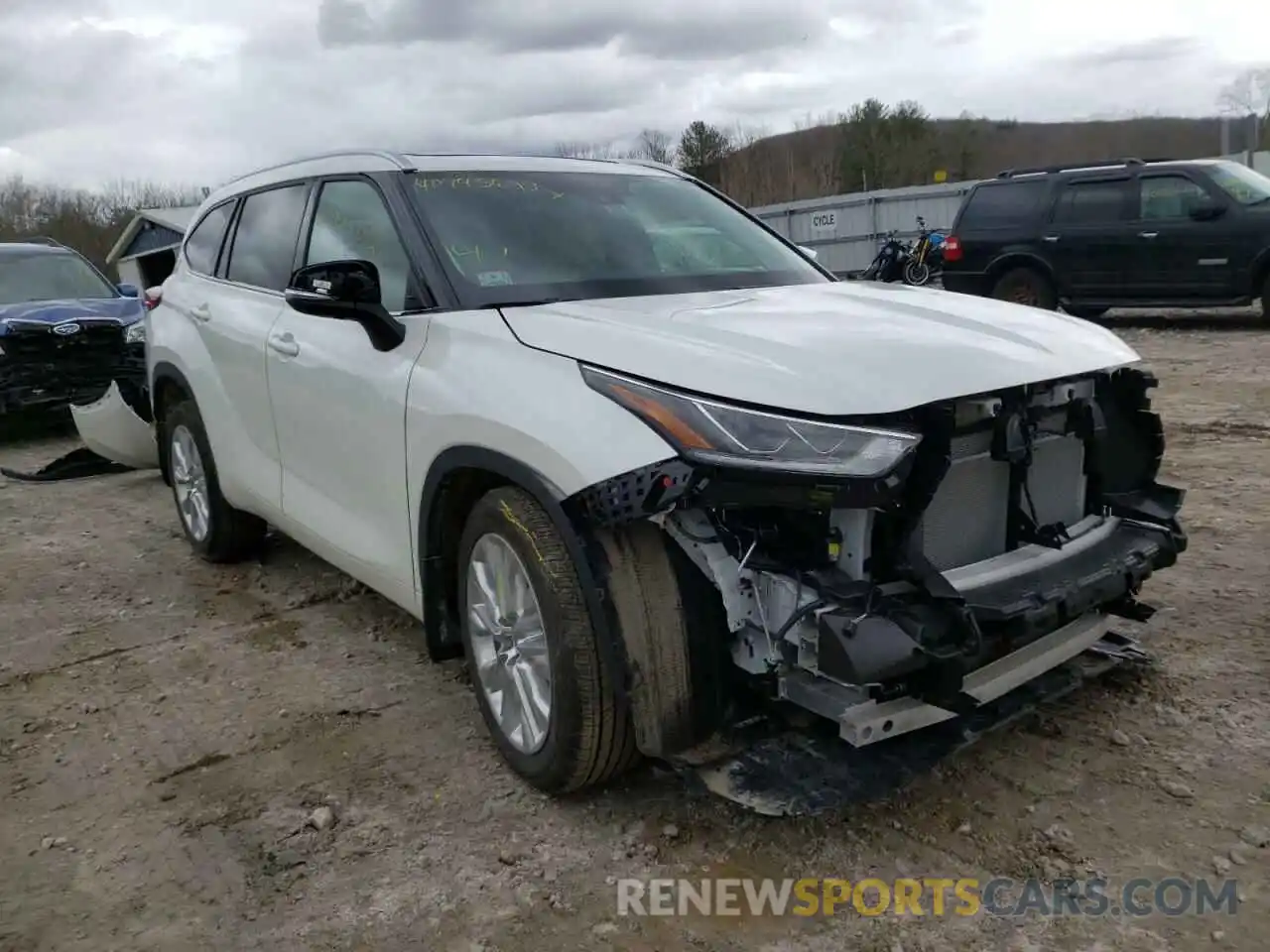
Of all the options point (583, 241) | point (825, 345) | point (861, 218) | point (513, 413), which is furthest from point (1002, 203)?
point (513, 413)

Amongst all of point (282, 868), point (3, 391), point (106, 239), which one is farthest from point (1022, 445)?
point (106, 239)

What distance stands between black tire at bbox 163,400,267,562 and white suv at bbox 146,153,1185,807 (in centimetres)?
125

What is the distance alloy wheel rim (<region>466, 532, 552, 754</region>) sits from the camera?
2.86 meters

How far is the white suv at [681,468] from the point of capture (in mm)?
2434

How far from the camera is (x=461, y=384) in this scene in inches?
117

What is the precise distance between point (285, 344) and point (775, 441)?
230 centimetres

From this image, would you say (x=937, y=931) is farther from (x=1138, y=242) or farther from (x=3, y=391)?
(x=1138, y=242)

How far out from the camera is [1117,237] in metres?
12.2

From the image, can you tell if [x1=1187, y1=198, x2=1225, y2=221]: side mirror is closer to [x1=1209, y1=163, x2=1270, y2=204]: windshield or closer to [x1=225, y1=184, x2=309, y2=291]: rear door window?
[x1=1209, y1=163, x2=1270, y2=204]: windshield

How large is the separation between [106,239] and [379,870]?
42.8m

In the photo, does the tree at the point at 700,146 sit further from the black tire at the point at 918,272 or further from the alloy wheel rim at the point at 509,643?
the alloy wheel rim at the point at 509,643

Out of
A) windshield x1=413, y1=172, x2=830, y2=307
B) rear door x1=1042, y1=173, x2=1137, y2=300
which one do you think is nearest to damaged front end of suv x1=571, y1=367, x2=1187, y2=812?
windshield x1=413, y1=172, x2=830, y2=307

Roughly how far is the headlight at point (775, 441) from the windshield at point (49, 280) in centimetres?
989

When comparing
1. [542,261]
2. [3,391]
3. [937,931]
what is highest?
[542,261]
